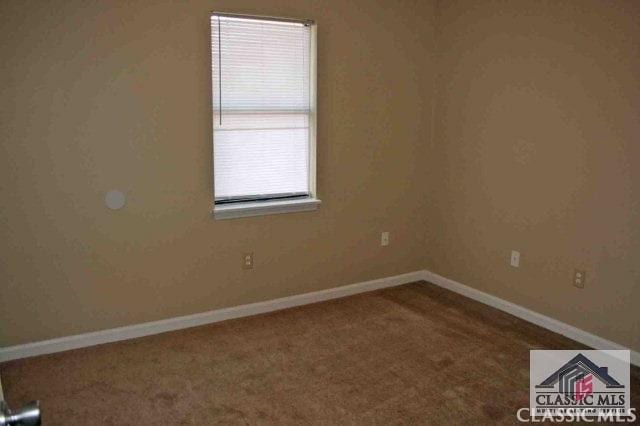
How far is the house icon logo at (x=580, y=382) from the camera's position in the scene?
2.72m

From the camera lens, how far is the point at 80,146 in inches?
122

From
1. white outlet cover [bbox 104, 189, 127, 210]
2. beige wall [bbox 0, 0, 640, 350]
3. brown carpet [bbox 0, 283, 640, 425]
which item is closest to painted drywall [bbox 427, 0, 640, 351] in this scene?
beige wall [bbox 0, 0, 640, 350]

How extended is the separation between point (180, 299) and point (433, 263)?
2.06 metres

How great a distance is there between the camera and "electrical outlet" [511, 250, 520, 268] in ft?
12.5

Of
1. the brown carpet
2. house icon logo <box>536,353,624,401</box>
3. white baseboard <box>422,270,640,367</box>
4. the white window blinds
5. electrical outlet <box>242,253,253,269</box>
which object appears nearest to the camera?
the brown carpet

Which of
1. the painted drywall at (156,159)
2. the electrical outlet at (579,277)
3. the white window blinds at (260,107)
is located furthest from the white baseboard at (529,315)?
the white window blinds at (260,107)

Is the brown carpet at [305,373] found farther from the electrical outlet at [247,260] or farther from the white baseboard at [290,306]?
the electrical outlet at [247,260]

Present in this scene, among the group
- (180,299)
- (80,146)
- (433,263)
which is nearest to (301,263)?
(180,299)

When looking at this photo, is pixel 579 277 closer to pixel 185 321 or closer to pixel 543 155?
pixel 543 155

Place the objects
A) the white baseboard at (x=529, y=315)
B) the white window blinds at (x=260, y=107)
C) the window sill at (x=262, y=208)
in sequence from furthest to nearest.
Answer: the window sill at (x=262, y=208), the white window blinds at (x=260, y=107), the white baseboard at (x=529, y=315)

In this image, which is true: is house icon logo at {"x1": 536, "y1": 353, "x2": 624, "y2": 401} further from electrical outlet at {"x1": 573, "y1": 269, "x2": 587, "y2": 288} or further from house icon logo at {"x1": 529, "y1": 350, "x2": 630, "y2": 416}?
electrical outlet at {"x1": 573, "y1": 269, "x2": 587, "y2": 288}

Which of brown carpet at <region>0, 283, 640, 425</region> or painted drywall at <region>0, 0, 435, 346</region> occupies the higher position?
painted drywall at <region>0, 0, 435, 346</region>

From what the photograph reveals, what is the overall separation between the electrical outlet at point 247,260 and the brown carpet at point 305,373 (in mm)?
366

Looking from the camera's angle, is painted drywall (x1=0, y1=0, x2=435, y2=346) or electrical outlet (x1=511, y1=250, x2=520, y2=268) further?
electrical outlet (x1=511, y1=250, x2=520, y2=268)
